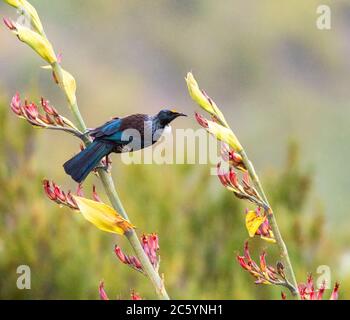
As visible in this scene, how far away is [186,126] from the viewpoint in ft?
31.9

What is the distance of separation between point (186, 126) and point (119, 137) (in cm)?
851

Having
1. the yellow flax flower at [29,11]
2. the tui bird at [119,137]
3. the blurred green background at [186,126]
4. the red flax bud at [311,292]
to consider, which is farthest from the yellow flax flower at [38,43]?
the blurred green background at [186,126]

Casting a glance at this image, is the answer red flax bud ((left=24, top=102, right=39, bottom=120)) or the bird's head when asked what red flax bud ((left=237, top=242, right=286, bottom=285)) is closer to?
red flax bud ((left=24, top=102, right=39, bottom=120))

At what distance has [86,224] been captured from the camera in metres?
4.04

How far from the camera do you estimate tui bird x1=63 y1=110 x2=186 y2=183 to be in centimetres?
105

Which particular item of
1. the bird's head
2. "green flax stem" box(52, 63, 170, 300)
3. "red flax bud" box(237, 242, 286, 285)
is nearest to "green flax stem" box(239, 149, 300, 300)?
"red flax bud" box(237, 242, 286, 285)

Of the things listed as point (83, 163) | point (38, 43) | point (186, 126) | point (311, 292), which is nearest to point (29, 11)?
point (38, 43)

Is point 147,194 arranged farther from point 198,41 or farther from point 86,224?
point 198,41

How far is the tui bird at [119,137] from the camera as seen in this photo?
105cm

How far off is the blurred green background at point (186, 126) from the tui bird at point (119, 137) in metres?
2.11

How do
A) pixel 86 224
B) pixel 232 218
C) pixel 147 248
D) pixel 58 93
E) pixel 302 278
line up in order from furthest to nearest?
pixel 58 93, pixel 232 218, pixel 86 224, pixel 302 278, pixel 147 248

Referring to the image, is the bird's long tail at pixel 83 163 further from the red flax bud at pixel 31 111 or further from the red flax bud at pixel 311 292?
the red flax bud at pixel 311 292
